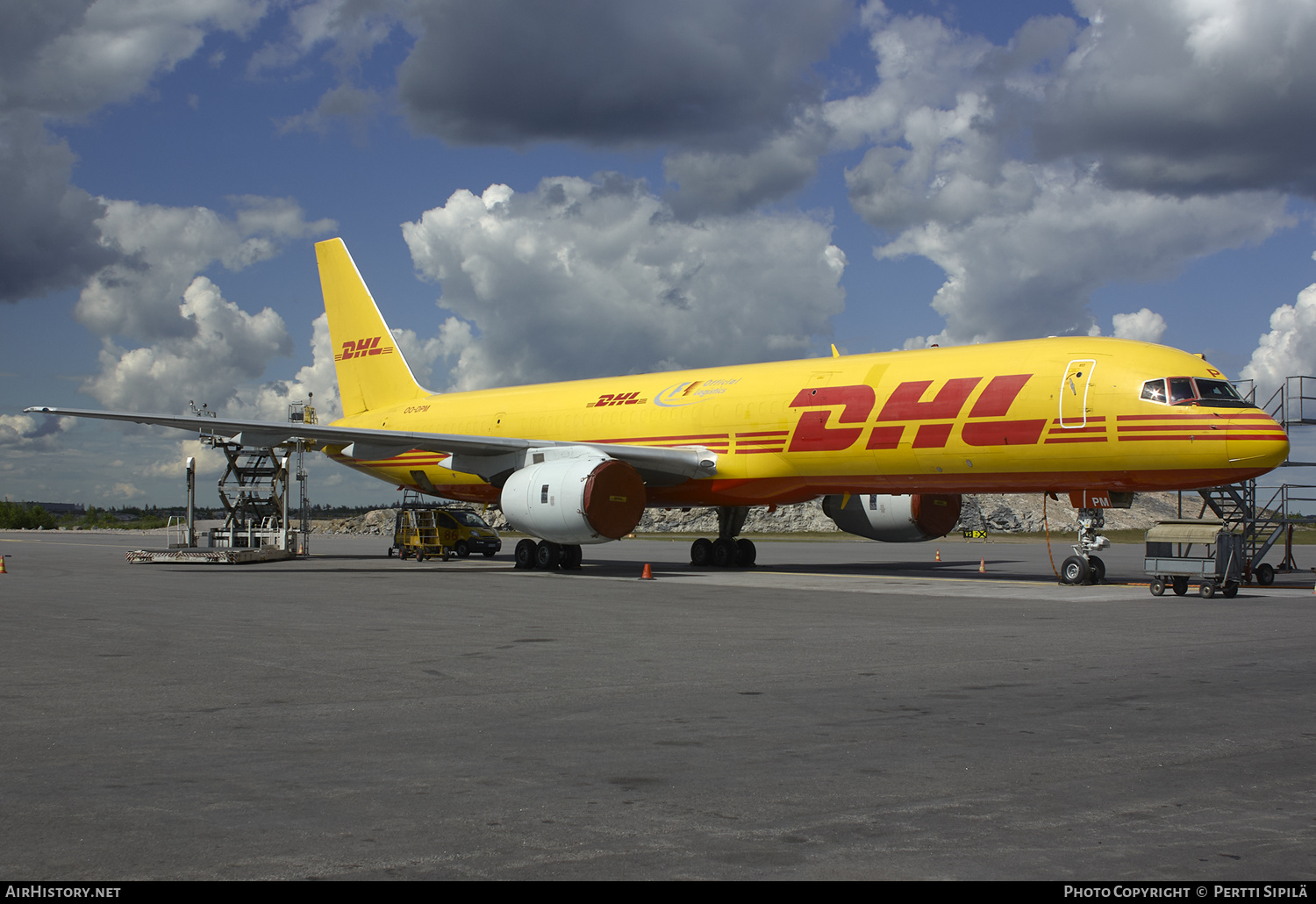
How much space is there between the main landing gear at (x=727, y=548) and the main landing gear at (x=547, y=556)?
3606mm

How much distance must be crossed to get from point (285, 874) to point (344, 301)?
110 ft

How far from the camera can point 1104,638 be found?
38.3ft

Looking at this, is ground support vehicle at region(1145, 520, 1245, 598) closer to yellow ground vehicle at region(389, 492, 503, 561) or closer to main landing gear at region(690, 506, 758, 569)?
main landing gear at region(690, 506, 758, 569)

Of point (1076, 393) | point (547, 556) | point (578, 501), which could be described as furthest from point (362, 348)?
point (1076, 393)

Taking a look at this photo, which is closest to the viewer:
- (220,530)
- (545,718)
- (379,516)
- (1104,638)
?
(545,718)

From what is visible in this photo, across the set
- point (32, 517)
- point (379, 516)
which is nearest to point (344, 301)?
point (379, 516)

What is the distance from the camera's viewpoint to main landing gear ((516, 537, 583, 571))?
80.9 feet

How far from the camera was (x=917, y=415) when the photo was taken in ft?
67.8

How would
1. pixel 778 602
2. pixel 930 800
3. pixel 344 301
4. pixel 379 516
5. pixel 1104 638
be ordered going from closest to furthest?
pixel 930 800 < pixel 1104 638 < pixel 778 602 < pixel 344 301 < pixel 379 516

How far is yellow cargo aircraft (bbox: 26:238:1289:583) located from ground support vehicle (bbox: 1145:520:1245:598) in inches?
32.1

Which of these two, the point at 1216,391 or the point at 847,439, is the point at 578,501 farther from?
the point at 1216,391

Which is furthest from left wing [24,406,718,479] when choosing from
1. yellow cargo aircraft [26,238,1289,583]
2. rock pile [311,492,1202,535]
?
rock pile [311,492,1202,535]
